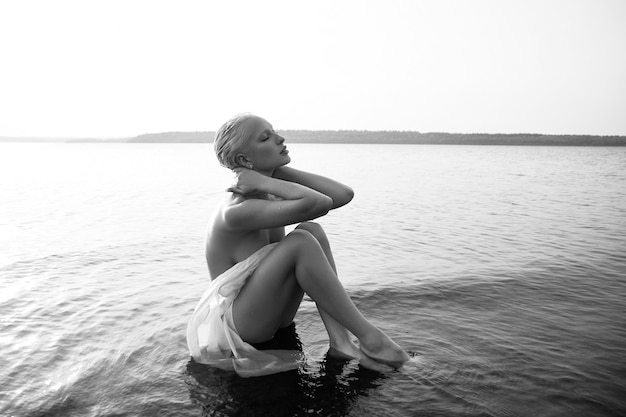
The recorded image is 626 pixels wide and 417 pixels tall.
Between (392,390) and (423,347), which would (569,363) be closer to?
(423,347)

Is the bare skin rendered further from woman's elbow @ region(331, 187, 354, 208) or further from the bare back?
woman's elbow @ region(331, 187, 354, 208)

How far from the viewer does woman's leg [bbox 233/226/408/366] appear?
3336 millimetres

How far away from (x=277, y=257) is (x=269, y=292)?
279mm

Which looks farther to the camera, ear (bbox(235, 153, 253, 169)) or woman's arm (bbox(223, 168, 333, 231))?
ear (bbox(235, 153, 253, 169))

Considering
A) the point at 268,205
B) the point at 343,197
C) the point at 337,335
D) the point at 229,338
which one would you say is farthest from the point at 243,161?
the point at 337,335

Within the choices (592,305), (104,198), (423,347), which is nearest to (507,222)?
(592,305)

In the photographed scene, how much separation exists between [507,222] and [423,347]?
8403 mm

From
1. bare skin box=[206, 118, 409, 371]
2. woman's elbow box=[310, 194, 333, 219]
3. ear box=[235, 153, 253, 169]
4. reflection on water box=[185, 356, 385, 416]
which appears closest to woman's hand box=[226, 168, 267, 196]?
bare skin box=[206, 118, 409, 371]

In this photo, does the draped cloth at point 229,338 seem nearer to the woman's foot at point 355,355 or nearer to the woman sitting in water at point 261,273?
the woman sitting in water at point 261,273

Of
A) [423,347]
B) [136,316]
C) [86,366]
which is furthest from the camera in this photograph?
[136,316]

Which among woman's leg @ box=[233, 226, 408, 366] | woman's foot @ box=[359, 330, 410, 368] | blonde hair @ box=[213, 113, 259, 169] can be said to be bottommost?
woman's foot @ box=[359, 330, 410, 368]

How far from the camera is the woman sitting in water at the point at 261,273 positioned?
3340mm

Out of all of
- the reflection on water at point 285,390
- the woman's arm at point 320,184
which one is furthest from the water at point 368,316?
the woman's arm at point 320,184

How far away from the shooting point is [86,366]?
12.1ft
